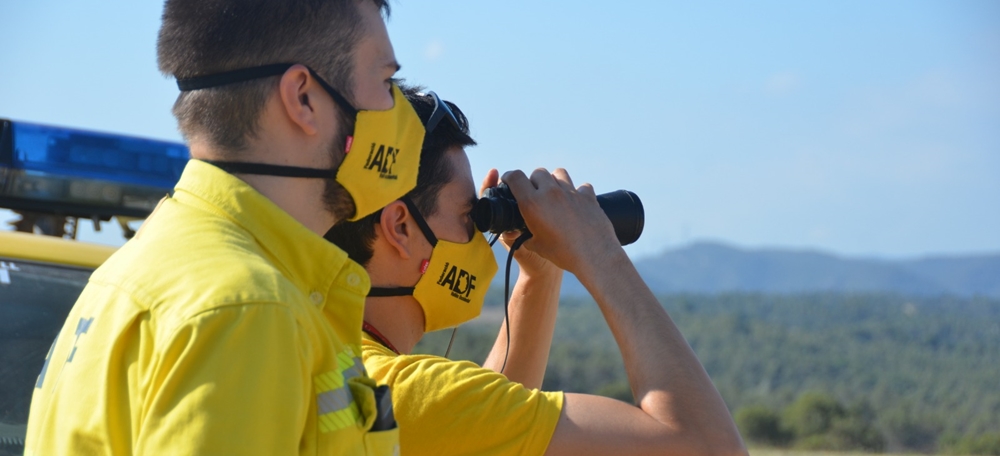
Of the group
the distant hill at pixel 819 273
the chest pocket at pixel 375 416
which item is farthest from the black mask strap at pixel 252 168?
the distant hill at pixel 819 273

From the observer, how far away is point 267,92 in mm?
1678

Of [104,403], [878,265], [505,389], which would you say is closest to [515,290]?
[505,389]

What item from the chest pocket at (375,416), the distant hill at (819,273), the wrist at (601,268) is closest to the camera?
the chest pocket at (375,416)

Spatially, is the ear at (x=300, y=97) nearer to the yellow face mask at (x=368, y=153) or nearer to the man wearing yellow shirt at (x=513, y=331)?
the yellow face mask at (x=368, y=153)

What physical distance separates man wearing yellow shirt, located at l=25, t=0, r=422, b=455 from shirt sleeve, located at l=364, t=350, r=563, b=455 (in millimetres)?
451

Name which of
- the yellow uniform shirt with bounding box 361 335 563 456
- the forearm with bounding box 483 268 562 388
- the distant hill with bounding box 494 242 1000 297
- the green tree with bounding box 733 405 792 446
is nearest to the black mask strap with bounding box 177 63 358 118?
the yellow uniform shirt with bounding box 361 335 563 456

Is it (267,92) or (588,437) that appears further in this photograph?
(588,437)

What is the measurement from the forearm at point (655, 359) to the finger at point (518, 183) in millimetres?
290

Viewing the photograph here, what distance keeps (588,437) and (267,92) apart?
3.28 ft

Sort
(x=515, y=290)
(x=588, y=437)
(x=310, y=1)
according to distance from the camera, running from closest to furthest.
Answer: (x=310, y=1), (x=588, y=437), (x=515, y=290)

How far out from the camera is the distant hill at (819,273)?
15825 centimetres

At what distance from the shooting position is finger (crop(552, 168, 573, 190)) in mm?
2617

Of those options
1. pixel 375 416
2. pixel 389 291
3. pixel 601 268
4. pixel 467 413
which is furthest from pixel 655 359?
pixel 375 416

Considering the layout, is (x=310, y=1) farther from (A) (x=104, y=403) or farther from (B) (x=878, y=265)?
(B) (x=878, y=265)
